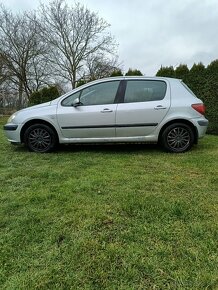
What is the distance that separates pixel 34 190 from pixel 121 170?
4.52 ft

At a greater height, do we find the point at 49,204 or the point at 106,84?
the point at 106,84

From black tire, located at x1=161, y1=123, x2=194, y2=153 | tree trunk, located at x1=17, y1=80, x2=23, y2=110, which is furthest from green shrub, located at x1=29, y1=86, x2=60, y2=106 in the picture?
tree trunk, located at x1=17, y1=80, x2=23, y2=110

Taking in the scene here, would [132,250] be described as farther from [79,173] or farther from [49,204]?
[79,173]

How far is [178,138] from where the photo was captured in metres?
5.70

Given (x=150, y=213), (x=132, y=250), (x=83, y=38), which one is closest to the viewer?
(x=132, y=250)

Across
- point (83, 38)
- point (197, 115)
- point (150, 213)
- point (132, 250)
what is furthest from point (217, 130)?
point (83, 38)

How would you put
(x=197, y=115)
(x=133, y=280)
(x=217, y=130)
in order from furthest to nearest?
(x=217, y=130) → (x=197, y=115) → (x=133, y=280)

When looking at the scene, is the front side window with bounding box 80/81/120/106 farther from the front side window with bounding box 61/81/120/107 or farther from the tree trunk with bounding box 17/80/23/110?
the tree trunk with bounding box 17/80/23/110

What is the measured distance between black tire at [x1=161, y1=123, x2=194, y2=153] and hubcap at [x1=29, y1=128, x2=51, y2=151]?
2.23 meters

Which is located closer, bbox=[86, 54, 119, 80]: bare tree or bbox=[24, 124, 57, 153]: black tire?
bbox=[24, 124, 57, 153]: black tire

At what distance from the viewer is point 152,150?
5961 mm

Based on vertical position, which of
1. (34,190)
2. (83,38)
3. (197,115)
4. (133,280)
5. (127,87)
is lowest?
(133,280)

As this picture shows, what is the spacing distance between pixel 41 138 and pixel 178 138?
265 cm

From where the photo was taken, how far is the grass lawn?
2014 mm
